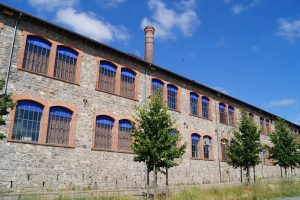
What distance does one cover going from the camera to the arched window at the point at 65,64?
15069 millimetres

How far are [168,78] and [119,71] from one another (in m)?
4.86

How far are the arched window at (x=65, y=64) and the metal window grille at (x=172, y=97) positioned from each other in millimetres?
8045

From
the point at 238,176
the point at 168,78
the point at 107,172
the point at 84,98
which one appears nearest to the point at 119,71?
the point at 84,98

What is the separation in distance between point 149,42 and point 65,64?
1056 cm

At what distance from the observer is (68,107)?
14750mm

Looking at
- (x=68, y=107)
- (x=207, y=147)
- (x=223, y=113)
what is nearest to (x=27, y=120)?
(x=68, y=107)

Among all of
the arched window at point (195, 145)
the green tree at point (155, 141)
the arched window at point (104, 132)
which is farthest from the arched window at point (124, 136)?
the arched window at point (195, 145)

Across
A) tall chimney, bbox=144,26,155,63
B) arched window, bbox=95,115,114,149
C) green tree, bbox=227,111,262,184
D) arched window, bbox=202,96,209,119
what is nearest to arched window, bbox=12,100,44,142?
arched window, bbox=95,115,114,149

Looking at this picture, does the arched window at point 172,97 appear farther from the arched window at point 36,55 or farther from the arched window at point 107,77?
the arched window at point 36,55

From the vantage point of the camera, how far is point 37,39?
47.4 feet

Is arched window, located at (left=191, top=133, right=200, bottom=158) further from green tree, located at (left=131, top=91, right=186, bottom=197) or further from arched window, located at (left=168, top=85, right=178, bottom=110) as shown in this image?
green tree, located at (left=131, top=91, right=186, bottom=197)

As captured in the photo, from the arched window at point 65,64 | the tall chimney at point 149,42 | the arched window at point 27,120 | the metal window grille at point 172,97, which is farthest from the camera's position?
the tall chimney at point 149,42

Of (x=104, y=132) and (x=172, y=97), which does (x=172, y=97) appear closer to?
(x=172, y=97)

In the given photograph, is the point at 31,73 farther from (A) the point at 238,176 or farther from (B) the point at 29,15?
(A) the point at 238,176
